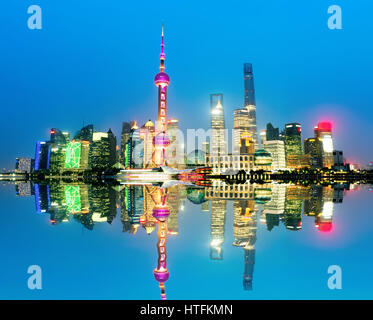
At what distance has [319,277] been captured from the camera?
5910 mm

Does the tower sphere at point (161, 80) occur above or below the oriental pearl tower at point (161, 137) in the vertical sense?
above

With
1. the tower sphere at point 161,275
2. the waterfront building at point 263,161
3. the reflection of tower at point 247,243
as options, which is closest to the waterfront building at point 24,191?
the reflection of tower at point 247,243

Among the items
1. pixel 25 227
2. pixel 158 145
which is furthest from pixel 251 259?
pixel 158 145

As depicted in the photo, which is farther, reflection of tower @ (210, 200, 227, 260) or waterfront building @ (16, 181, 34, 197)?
waterfront building @ (16, 181, 34, 197)

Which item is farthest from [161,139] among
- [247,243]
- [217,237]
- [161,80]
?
[247,243]

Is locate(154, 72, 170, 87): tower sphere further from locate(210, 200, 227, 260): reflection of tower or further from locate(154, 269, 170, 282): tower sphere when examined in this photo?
locate(154, 269, 170, 282): tower sphere

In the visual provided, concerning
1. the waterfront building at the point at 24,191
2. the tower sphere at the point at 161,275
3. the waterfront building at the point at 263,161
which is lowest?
the waterfront building at the point at 24,191

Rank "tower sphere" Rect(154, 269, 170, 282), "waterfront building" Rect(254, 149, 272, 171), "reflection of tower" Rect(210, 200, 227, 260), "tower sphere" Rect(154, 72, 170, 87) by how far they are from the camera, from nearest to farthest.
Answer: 1. "tower sphere" Rect(154, 269, 170, 282)
2. "reflection of tower" Rect(210, 200, 227, 260)
3. "tower sphere" Rect(154, 72, 170, 87)
4. "waterfront building" Rect(254, 149, 272, 171)

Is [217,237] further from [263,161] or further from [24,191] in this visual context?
[263,161]

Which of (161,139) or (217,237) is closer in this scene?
(217,237)

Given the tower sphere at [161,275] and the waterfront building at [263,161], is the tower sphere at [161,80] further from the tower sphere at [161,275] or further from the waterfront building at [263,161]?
the tower sphere at [161,275]

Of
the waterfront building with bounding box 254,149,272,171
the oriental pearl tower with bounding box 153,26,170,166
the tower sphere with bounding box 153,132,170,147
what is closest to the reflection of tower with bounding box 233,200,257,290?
the tower sphere with bounding box 153,132,170,147
